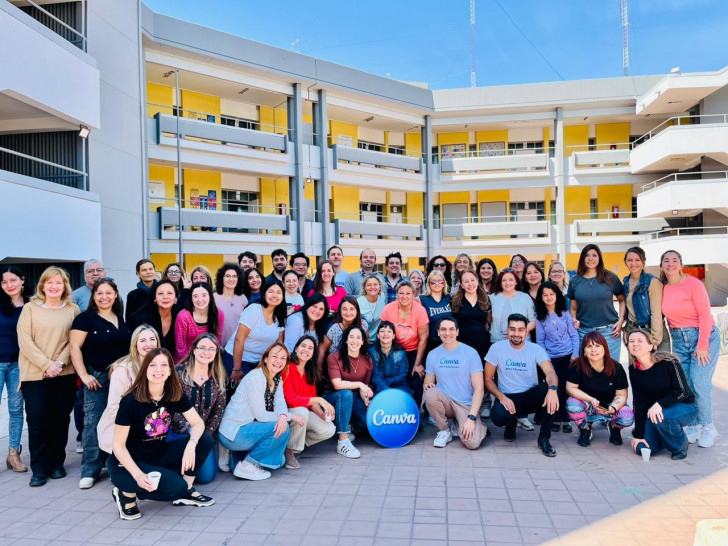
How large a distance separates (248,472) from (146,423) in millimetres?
1188

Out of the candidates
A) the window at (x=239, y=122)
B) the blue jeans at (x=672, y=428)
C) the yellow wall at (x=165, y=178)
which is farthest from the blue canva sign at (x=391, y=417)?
the window at (x=239, y=122)

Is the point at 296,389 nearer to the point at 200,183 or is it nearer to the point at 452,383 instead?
the point at 452,383

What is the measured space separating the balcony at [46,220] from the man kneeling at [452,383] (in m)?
7.79

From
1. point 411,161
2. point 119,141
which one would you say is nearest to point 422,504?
point 119,141

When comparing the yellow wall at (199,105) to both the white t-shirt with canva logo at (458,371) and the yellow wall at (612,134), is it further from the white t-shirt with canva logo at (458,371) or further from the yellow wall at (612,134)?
the yellow wall at (612,134)

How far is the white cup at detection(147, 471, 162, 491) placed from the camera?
13.4 feet

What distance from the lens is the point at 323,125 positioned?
71.3 feet

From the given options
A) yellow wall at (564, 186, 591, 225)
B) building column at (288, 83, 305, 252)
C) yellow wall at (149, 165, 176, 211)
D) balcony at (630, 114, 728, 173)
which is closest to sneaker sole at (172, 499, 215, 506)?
yellow wall at (149, 165, 176, 211)

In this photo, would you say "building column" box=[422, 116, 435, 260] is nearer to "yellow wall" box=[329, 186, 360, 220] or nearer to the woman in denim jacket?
"yellow wall" box=[329, 186, 360, 220]

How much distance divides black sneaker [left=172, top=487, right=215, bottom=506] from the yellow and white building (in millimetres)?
11483

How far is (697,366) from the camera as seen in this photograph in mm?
5922

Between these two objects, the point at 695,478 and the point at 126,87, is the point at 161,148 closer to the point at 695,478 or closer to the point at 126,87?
the point at 126,87

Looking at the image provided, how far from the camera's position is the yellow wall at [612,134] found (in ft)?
83.9

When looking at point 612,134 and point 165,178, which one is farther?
point 612,134
